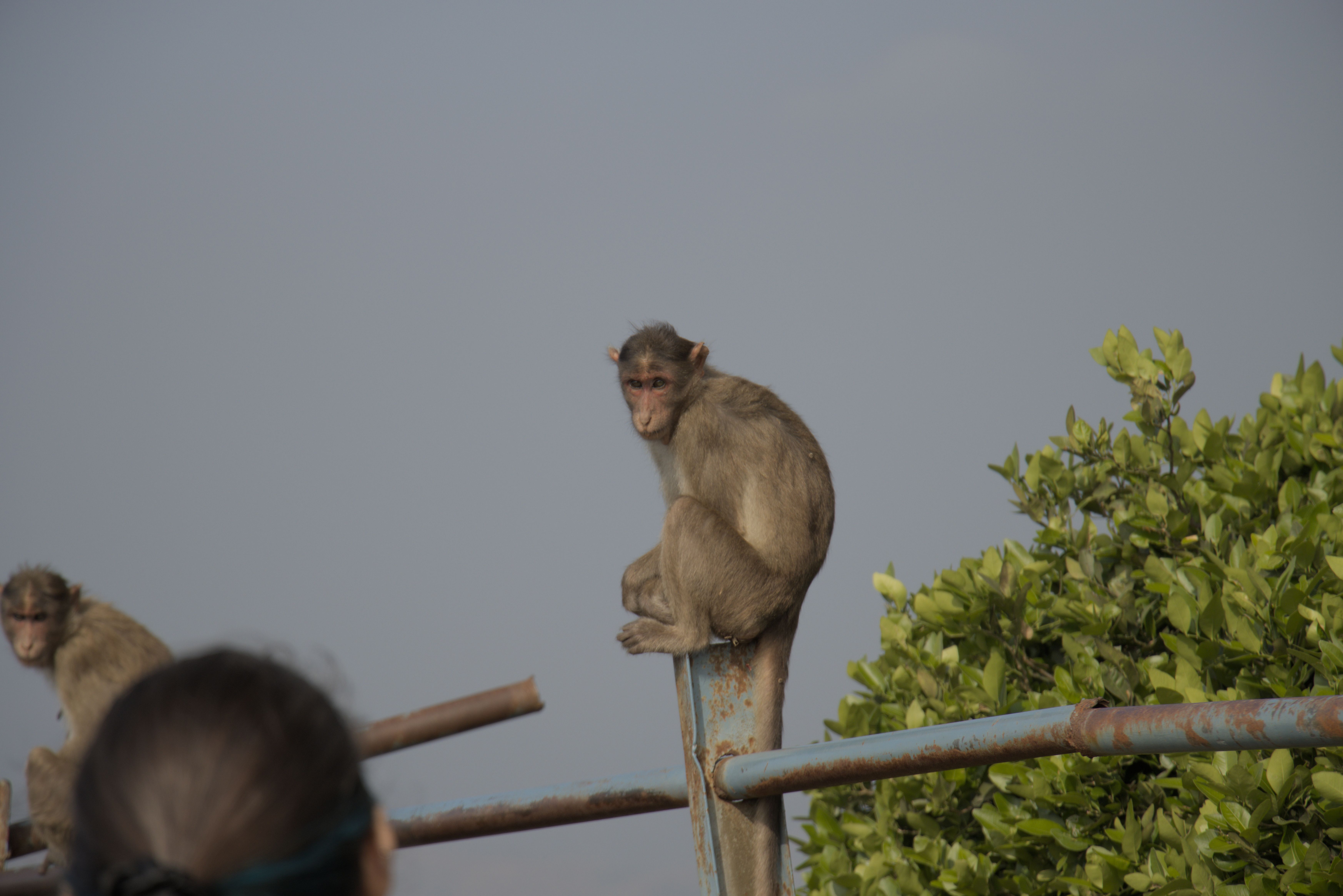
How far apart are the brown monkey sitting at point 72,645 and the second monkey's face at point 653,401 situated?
10.6 ft

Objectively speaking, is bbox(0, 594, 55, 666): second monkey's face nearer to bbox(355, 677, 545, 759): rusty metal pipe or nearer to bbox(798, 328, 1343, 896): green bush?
bbox(355, 677, 545, 759): rusty metal pipe

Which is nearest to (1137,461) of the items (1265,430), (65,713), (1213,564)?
(1265,430)

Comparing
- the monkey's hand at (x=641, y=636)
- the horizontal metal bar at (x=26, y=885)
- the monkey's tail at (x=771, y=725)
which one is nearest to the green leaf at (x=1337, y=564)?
the monkey's tail at (x=771, y=725)

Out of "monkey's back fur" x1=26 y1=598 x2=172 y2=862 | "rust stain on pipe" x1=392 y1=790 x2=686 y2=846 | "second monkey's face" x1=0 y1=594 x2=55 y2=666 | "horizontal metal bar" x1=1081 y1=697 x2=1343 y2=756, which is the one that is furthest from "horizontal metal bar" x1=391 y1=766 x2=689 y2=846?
"second monkey's face" x1=0 y1=594 x2=55 y2=666

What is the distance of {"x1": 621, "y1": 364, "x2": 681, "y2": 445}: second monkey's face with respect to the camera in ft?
14.7

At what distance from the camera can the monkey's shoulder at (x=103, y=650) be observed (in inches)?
232

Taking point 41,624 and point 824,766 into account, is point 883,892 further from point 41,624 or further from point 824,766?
point 41,624

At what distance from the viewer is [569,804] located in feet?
7.86

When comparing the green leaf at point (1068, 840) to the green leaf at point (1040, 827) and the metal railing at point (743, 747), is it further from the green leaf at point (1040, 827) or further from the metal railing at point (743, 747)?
the metal railing at point (743, 747)

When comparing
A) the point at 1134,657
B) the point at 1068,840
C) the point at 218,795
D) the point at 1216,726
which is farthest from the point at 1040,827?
the point at 218,795

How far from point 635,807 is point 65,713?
473cm

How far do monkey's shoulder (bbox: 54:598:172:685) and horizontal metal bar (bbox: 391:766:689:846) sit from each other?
12.9ft

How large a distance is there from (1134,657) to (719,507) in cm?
150

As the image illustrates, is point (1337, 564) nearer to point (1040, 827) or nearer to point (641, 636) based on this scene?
point (1040, 827)
